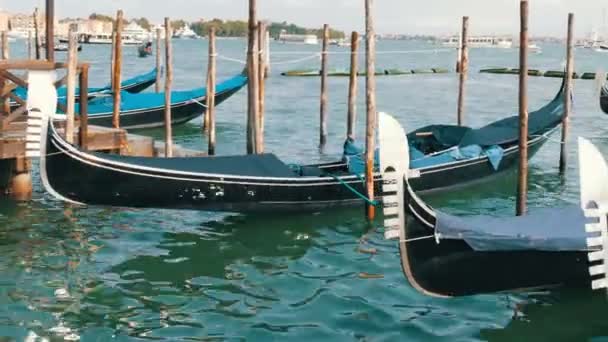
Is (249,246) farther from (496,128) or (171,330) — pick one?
(496,128)

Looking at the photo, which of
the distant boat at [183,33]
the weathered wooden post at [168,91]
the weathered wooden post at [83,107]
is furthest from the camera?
the distant boat at [183,33]

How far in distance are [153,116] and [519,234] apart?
448 inches

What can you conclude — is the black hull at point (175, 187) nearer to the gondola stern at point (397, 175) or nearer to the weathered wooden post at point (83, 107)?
the weathered wooden post at point (83, 107)

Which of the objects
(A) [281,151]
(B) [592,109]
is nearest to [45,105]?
(A) [281,151]

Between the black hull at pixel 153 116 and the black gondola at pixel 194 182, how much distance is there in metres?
6.44

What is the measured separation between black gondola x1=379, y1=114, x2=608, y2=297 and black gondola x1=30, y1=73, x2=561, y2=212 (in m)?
2.94

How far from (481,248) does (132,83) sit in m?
14.4

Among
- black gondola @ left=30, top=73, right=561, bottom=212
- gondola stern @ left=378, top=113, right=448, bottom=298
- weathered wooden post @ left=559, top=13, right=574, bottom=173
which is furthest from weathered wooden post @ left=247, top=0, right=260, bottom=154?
weathered wooden post @ left=559, top=13, right=574, bottom=173

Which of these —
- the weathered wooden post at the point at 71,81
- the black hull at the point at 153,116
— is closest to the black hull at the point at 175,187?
the weathered wooden post at the point at 71,81

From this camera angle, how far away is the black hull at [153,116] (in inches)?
604

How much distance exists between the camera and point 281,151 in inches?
608

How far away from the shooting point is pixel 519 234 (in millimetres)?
6168

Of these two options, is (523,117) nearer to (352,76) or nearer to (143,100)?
(352,76)

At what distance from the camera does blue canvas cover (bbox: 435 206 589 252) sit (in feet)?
20.1
